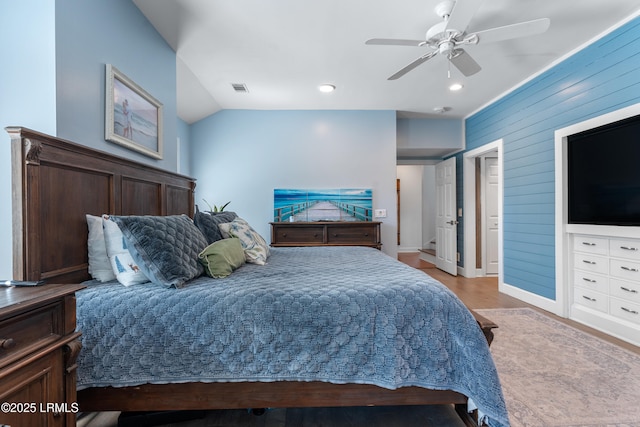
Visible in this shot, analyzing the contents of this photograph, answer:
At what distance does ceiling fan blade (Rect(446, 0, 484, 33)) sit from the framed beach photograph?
2.14m

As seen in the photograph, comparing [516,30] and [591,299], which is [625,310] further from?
[516,30]

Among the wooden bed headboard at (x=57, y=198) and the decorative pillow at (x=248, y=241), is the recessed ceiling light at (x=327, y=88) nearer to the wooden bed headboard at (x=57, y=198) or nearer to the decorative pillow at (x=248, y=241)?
the decorative pillow at (x=248, y=241)

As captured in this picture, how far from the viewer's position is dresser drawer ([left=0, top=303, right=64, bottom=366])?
0.79m

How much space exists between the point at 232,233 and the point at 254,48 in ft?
5.77

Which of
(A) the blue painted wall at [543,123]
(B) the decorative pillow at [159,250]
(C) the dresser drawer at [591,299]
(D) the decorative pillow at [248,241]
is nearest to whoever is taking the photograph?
(B) the decorative pillow at [159,250]

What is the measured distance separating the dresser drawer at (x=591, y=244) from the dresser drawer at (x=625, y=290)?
0.26 m

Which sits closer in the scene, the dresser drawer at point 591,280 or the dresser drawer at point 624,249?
the dresser drawer at point 624,249

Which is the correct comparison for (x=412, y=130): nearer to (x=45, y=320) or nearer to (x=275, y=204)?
(x=275, y=204)

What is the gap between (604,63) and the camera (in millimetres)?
2611

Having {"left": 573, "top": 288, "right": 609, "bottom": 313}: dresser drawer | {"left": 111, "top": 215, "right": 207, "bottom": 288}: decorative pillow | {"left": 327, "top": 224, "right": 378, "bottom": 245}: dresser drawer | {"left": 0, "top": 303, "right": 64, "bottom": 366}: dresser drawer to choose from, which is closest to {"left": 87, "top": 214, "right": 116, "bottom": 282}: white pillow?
{"left": 111, "top": 215, "right": 207, "bottom": 288}: decorative pillow

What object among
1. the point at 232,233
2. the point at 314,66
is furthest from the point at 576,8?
the point at 232,233

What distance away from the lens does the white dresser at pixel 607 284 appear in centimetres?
239

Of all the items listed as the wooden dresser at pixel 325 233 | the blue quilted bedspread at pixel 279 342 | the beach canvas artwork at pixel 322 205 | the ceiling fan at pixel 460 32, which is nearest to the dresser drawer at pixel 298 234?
the wooden dresser at pixel 325 233

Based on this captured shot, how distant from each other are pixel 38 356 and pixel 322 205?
12.1 ft
